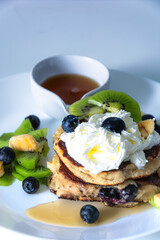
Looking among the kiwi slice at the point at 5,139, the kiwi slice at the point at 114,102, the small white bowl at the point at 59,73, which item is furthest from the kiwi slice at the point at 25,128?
the kiwi slice at the point at 114,102

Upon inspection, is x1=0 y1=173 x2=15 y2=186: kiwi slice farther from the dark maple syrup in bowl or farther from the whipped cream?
the dark maple syrup in bowl

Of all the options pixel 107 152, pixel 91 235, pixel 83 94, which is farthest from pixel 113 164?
pixel 83 94

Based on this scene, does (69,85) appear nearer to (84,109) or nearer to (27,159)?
(84,109)

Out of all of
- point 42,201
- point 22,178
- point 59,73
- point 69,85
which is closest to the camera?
point 42,201

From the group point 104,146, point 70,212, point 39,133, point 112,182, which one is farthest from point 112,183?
point 39,133

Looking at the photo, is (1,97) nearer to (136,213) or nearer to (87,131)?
(87,131)
